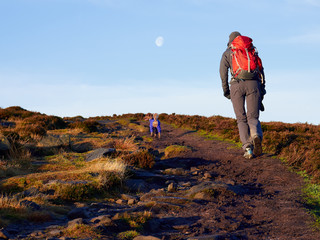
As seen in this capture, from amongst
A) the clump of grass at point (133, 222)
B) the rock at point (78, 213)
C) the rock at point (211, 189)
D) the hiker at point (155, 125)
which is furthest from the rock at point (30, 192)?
the hiker at point (155, 125)

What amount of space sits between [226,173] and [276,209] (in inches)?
133

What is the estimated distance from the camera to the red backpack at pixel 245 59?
8219 mm

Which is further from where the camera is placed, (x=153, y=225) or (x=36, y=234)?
(x=153, y=225)

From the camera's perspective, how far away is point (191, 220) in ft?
Answer: 15.0

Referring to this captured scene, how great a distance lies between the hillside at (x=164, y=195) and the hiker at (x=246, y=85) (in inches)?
43.9

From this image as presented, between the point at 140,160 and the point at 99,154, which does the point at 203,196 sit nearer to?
the point at 140,160

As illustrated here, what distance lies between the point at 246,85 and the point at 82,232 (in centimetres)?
613

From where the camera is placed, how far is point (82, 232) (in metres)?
3.86

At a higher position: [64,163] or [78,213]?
[64,163]

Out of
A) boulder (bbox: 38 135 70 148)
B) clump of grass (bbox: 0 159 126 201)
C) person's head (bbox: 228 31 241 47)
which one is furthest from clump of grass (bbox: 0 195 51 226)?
boulder (bbox: 38 135 70 148)

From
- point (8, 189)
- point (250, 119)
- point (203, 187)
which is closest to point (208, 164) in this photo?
point (250, 119)

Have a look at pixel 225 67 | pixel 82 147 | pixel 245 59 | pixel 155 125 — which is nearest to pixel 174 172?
pixel 225 67

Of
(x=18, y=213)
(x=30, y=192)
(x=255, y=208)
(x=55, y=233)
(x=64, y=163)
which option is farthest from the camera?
(x=64, y=163)

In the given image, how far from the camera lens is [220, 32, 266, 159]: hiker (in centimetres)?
824
